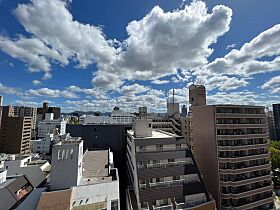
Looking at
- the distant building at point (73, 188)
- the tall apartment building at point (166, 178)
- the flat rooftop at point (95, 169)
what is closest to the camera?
the distant building at point (73, 188)

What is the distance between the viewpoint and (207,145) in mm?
40656

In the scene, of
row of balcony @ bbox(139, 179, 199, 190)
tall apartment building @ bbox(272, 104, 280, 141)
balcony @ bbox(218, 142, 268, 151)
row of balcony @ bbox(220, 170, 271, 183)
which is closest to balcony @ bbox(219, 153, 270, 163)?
balcony @ bbox(218, 142, 268, 151)

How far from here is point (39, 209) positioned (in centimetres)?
2009

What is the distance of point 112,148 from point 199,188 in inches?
1240

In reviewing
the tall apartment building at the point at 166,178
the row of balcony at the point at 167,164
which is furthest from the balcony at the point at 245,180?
the row of balcony at the point at 167,164

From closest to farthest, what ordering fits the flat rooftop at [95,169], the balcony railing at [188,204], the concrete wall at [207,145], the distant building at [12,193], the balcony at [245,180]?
1. the balcony railing at [188,204]
2. the flat rooftop at [95,169]
3. the distant building at [12,193]
4. the balcony at [245,180]
5. the concrete wall at [207,145]

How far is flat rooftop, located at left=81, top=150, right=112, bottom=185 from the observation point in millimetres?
27098

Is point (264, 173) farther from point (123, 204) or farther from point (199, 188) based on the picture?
point (123, 204)

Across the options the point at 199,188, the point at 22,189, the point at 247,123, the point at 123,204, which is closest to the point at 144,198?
the point at 199,188

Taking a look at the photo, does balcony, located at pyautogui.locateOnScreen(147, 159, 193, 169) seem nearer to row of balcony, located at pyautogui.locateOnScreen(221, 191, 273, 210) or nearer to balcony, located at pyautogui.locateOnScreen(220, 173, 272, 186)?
balcony, located at pyautogui.locateOnScreen(220, 173, 272, 186)

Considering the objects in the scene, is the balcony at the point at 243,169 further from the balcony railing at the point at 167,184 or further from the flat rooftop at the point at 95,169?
the flat rooftop at the point at 95,169

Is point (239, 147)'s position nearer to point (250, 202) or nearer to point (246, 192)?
point (246, 192)

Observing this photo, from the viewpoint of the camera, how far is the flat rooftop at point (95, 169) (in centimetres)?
2710

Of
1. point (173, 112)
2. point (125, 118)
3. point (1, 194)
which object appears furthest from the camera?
point (125, 118)
